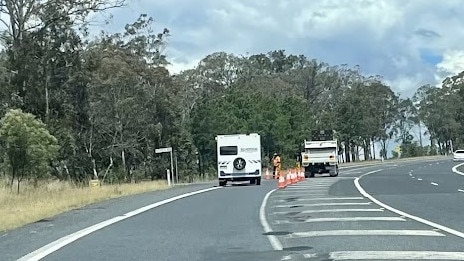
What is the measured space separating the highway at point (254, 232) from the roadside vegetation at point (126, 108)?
12.3 feet

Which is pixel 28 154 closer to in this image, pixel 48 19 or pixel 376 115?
pixel 48 19

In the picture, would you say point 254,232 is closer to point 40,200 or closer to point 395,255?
point 395,255

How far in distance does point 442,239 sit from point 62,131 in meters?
40.4

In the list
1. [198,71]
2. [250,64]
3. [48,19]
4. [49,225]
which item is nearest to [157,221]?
[49,225]

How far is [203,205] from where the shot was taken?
24.9 meters

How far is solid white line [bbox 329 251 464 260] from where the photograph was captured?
11.3 meters

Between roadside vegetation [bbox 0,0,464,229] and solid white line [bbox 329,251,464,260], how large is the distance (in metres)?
11.4

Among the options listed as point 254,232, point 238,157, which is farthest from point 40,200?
point 238,157

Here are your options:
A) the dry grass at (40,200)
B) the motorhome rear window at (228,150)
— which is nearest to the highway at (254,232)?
the dry grass at (40,200)

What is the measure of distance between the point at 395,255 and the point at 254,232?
14.4 feet

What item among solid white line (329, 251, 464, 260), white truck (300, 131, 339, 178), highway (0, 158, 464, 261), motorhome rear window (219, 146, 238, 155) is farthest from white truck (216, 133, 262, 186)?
solid white line (329, 251, 464, 260)

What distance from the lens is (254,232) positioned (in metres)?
15.5

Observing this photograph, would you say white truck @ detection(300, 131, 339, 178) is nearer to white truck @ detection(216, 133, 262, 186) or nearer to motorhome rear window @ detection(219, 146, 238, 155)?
white truck @ detection(216, 133, 262, 186)

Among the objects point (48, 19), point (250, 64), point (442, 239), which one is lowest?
point (442, 239)
